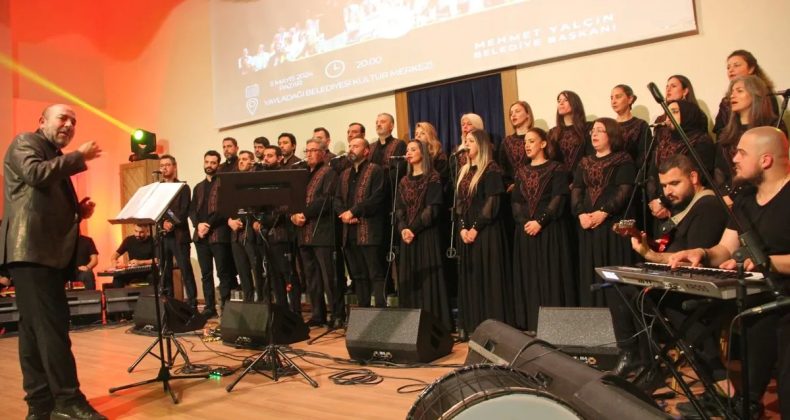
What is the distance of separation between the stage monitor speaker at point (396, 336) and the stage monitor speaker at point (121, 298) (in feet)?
12.6

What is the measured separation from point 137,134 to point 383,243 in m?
5.60

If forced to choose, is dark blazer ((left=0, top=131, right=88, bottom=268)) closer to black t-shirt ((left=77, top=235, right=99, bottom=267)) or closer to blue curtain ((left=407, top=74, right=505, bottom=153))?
blue curtain ((left=407, top=74, right=505, bottom=153))

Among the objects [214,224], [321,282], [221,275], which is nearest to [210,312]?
[221,275]

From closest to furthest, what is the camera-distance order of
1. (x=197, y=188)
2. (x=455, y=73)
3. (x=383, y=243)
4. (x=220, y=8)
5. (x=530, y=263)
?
(x=530, y=263)
(x=383, y=243)
(x=455, y=73)
(x=197, y=188)
(x=220, y=8)

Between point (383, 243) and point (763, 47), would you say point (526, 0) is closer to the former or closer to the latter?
point (763, 47)

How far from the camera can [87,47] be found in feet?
36.3

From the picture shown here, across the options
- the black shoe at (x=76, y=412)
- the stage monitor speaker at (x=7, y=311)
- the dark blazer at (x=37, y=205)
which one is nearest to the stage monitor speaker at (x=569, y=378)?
the black shoe at (x=76, y=412)

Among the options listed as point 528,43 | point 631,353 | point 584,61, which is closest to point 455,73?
point 528,43

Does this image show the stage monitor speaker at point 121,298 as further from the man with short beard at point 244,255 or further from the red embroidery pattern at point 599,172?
the red embroidery pattern at point 599,172

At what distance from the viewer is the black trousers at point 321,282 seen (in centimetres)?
609

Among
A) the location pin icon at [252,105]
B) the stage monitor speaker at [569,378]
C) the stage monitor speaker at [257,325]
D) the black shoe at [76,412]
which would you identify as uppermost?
the location pin icon at [252,105]

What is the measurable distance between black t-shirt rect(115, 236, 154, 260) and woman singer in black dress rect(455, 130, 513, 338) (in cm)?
472

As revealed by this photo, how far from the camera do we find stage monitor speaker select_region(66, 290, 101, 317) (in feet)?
23.2

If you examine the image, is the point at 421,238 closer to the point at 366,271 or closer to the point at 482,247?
the point at 482,247
